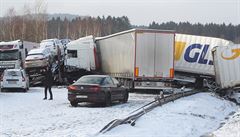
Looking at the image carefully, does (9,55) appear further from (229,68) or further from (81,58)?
(229,68)

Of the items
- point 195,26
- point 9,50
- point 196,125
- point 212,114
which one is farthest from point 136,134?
point 195,26

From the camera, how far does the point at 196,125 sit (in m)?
16.7

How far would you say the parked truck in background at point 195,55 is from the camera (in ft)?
120

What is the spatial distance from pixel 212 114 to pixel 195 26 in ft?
475

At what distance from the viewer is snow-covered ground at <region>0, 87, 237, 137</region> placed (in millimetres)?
13555

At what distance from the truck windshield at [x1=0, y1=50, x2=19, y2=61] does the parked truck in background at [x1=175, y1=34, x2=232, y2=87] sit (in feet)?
43.3

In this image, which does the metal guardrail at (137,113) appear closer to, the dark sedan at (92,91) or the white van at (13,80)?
the dark sedan at (92,91)

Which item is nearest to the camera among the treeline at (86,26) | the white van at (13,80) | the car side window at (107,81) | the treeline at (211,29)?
the car side window at (107,81)

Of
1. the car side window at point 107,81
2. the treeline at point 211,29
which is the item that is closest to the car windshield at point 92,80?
the car side window at point 107,81

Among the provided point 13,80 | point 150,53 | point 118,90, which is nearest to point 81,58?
point 13,80

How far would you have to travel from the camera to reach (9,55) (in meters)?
40.6

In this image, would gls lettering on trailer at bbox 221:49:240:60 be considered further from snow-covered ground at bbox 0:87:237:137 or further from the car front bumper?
the car front bumper

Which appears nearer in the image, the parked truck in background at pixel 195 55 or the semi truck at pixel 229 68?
the semi truck at pixel 229 68

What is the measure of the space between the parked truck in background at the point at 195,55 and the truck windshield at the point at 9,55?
13.2 metres
